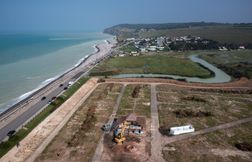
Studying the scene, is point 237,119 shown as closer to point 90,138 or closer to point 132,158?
point 132,158

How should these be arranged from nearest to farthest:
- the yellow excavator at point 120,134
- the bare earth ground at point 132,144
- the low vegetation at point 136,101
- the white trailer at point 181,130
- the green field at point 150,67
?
the bare earth ground at point 132,144 → the yellow excavator at point 120,134 → the white trailer at point 181,130 → the low vegetation at point 136,101 → the green field at point 150,67

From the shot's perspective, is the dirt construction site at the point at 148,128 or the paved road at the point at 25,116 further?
the paved road at the point at 25,116

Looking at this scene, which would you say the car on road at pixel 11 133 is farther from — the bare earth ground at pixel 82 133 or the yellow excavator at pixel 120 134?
the yellow excavator at pixel 120 134

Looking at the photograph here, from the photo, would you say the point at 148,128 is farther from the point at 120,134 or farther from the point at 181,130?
the point at 120,134

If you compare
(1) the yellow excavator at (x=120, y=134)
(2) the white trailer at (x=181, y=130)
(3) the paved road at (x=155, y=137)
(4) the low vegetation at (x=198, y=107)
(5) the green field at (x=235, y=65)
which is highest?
(1) the yellow excavator at (x=120, y=134)

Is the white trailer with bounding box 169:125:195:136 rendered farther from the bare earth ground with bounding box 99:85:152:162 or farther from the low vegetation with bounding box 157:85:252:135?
the bare earth ground with bounding box 99:85:152:162

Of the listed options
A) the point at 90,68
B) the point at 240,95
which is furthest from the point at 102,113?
the point at 90,68

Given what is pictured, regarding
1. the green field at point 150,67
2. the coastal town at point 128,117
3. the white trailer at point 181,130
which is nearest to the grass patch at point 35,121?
the coastal town at point 128,117
